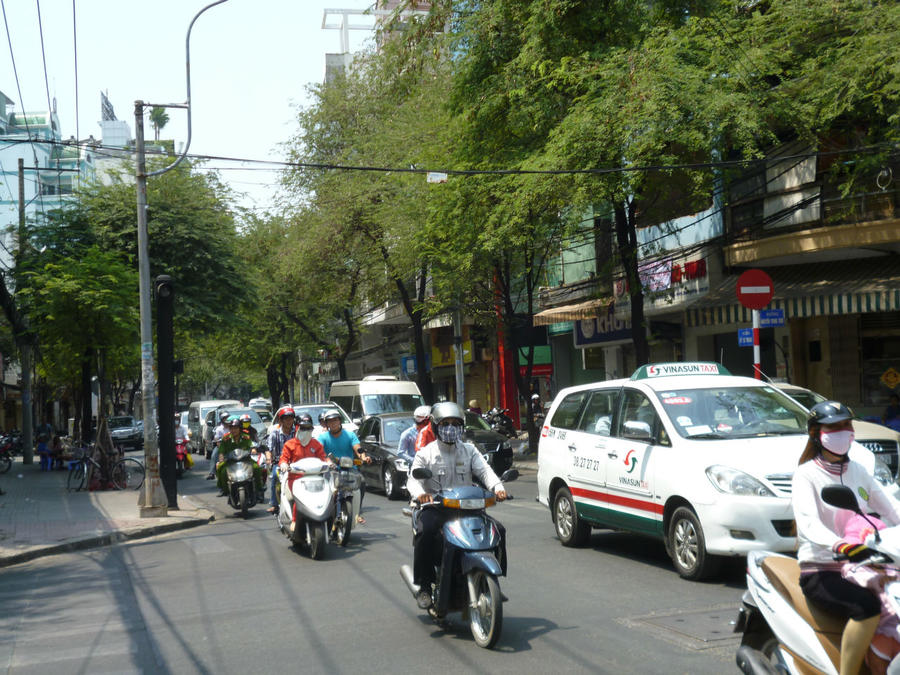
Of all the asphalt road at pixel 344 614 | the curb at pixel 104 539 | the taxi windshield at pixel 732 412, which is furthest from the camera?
the curb at pixel 104 539

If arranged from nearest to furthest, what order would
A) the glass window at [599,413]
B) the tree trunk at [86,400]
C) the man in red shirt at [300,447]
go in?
1. the glass window at [599,413]
2. the man in red shirt at [300,447]
3. the tree trunk at [86,400]

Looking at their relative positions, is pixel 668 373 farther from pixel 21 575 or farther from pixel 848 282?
pixel 848 282

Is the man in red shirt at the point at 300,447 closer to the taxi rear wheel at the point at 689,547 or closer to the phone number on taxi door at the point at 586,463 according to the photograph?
the phone number on taxi door at the point at 586,463

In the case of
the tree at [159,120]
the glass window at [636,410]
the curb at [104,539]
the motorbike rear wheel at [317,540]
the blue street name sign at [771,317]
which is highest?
the tree at [159,120]

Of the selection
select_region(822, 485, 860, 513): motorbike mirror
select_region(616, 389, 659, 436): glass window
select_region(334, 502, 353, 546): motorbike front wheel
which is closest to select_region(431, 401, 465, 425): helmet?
select_region(616, 389, 659, 436): glass window

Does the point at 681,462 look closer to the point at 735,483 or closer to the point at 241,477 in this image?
the point at 735,483

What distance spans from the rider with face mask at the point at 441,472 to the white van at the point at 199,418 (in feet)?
104

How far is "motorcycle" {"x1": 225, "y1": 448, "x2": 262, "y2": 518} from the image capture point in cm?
1611

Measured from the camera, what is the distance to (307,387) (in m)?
91.6

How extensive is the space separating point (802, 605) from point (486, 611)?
8.96 ft

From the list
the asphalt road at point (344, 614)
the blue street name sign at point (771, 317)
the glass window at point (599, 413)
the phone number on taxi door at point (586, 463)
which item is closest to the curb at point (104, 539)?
the asphalt road at point (344, 614)

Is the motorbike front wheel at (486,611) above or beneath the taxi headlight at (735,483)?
beneath

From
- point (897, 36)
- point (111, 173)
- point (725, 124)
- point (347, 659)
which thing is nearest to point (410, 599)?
point (347, 659)

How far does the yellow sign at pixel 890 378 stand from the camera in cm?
1993
